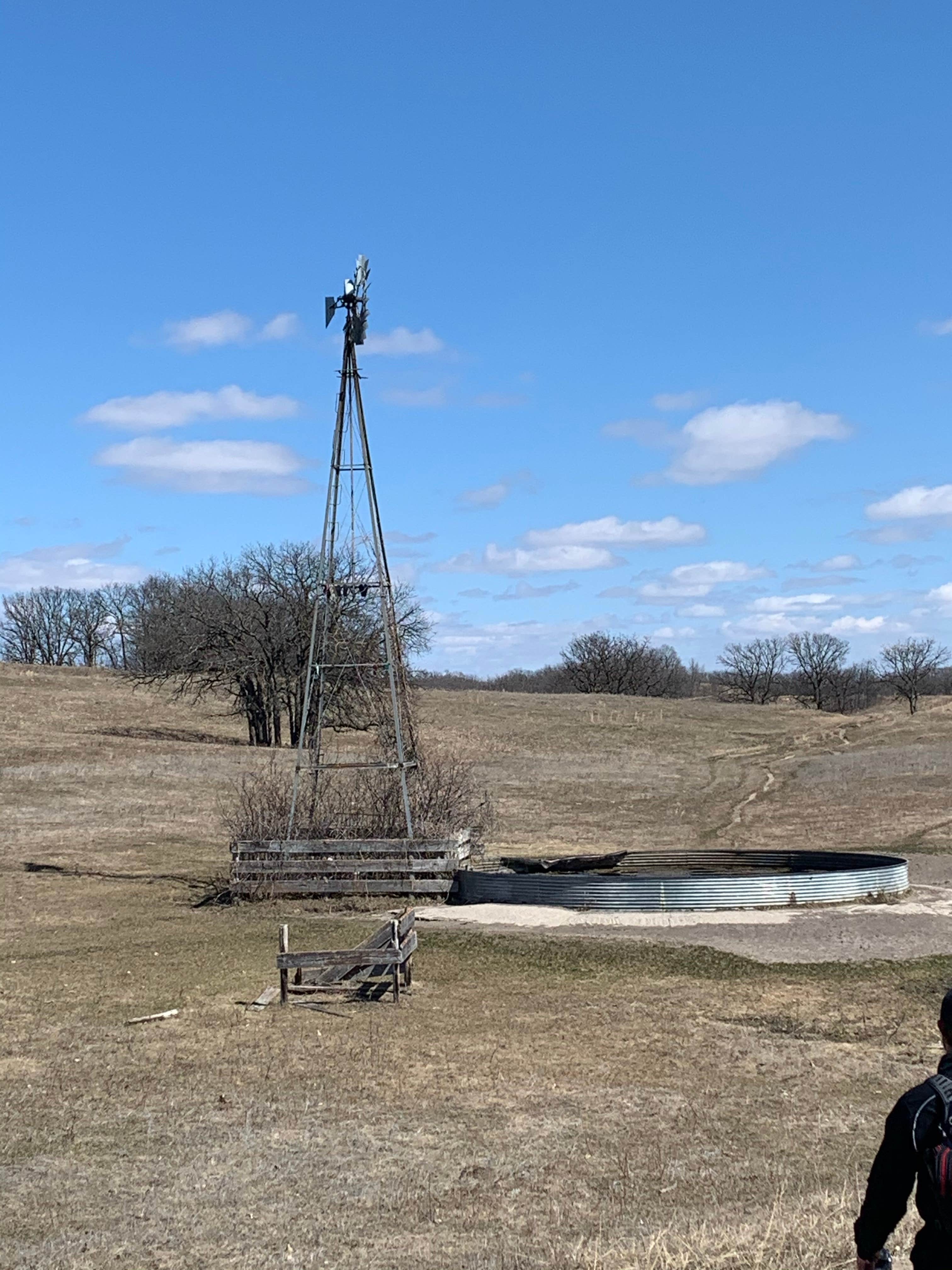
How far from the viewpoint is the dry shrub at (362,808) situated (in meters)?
20.8

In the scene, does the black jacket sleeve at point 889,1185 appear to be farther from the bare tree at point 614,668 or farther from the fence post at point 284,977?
the bare tree at point 614,668

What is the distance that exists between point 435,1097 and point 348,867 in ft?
34.8

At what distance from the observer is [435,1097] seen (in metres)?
9.27

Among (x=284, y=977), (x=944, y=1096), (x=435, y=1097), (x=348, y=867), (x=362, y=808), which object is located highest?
(x=944, y=1096)

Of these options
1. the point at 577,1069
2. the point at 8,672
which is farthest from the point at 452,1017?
the point at 8,672

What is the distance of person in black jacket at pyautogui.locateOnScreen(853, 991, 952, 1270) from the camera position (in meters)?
Result: 3.67

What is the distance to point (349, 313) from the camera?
20188 mm

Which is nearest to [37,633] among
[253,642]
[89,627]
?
[89,627]

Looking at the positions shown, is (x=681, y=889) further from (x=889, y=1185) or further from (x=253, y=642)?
(x=253, y=642)

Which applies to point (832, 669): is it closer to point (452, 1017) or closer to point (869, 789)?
point (869, 789)

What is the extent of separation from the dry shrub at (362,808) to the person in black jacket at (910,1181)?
54.7 feet

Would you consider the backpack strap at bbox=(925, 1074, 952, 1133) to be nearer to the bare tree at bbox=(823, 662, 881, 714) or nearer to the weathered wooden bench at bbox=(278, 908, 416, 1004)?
the weathered wooden bench at bbox=(278, 908, 416, 1004)

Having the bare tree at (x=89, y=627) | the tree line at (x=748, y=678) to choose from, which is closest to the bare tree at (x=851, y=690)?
the tree line at (x=748, y=678)

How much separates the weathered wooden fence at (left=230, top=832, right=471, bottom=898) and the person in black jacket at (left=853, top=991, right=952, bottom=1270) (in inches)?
622
